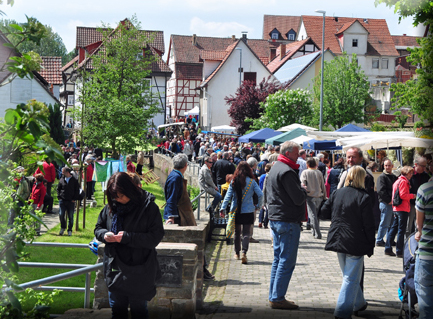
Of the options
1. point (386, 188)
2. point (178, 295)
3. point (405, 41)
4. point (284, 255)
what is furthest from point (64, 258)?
point (405, 41)

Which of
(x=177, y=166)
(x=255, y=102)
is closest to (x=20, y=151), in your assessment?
(x=177, y=166)

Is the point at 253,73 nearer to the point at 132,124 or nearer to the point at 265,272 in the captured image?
the point at 132,124

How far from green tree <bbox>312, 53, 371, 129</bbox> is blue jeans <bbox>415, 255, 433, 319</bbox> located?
37130 mm

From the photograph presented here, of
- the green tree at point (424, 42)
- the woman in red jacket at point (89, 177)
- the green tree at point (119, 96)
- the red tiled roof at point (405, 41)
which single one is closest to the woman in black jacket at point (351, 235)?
the red tiled roof at point (405, 41)

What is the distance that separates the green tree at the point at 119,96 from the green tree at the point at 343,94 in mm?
17145

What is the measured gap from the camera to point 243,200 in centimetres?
957

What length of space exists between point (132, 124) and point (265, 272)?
19.1 metres

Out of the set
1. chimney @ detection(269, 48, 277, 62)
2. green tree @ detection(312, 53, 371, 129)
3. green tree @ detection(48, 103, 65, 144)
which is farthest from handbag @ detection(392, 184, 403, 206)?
chimney @ detection(269, 48, 277, 62)

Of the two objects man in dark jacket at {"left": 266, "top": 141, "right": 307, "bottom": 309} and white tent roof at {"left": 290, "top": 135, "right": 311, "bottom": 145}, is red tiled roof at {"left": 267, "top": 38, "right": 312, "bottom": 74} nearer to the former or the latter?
white tent roof at {"left": 290, "top": 135, "right": 311, "bottom": 145}

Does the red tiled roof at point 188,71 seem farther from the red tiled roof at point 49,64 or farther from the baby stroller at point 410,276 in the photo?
the baby stroller at point 410,276

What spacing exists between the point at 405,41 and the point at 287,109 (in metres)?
34.6

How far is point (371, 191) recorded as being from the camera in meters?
8.41

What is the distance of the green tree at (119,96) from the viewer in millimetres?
26156

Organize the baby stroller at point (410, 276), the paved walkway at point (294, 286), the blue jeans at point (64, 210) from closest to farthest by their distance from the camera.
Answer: the baby stroller at point (410, 276)
the paved walkway at point (294, 286)
the blue jeans at point (64, 210)
